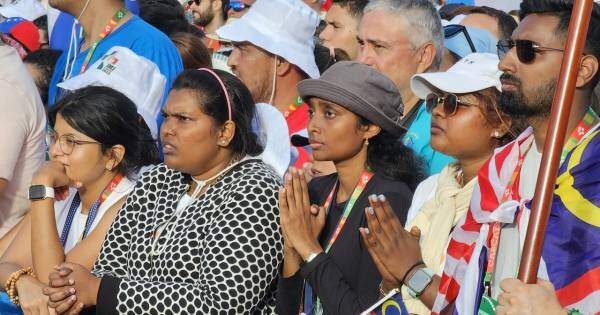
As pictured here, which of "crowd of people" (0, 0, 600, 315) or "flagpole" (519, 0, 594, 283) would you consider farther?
"crowd of people" (0, 0, 600, 315)

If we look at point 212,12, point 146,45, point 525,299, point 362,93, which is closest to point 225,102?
point 362,93

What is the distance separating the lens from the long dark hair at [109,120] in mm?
5051

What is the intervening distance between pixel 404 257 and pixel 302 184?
0.61 metres

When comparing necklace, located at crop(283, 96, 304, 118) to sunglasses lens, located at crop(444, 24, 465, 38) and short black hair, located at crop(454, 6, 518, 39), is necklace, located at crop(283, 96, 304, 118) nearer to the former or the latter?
sunglasses lens, located at crop(444, 24, 465, 38)

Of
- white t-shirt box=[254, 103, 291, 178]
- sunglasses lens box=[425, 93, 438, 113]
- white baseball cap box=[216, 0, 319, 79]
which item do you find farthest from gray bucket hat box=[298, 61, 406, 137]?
white baseball cap box=[216, 0, 319, 79]


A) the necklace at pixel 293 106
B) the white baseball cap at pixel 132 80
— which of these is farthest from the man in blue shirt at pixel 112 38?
the necklace at pixel 293 106

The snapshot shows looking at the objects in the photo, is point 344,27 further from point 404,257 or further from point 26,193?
point 404,257

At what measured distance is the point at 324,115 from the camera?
14.6ft

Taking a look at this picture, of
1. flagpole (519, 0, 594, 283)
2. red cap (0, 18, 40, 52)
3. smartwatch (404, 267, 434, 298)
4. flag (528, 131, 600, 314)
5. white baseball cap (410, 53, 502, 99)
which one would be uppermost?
flagpole (519, 0, 594, 283)

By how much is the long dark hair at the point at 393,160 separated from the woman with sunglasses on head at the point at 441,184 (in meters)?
0.11

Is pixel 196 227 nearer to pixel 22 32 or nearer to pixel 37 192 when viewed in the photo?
pixel 37 192

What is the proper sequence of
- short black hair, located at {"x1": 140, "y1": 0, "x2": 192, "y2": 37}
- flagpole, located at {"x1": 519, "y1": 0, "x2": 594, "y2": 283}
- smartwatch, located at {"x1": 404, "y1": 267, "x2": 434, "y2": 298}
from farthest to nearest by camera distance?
1. short black hair, located at {"x1": 140, "y1": 0, "x2": 192, "y2": 37}
2. smartwatch, located at {"x1": 404, "y1": 267, "x2": 434, "y2": 298}
3. flagpole, located at {"x1": 519, "y1": 0, "x2": 594, "y2": 283}

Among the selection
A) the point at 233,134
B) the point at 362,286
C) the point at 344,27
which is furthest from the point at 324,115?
the point at 344,27

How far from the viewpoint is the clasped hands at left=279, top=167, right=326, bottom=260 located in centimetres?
407
